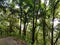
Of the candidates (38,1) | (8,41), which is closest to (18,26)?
(38,1)

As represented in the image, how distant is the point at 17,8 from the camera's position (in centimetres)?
2406

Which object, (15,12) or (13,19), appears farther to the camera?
(13,19)

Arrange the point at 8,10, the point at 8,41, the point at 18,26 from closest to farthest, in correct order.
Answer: the point at 8,41
the point at 8,10
the point at 18,26

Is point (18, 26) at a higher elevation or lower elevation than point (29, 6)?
lower

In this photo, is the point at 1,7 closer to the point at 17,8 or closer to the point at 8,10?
the point at 8,10

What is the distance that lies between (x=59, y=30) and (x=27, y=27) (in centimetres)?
587

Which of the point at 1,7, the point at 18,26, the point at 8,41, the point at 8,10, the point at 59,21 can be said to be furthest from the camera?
the point at 18,26

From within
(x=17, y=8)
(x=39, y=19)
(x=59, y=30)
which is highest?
(x=17, y=8)

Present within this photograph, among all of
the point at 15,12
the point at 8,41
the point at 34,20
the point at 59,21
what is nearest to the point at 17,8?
the point at 15,12

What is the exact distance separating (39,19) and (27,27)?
3.49 metres

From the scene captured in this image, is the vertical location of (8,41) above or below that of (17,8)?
below

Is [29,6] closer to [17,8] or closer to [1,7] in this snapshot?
[17,8]

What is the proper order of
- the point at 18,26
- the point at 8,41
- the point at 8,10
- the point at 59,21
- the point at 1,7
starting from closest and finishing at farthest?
the point at 8,41
the point at 1,7
the point at 8,10
the point at 59,21
the point at 18,26

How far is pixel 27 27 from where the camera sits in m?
27.0
